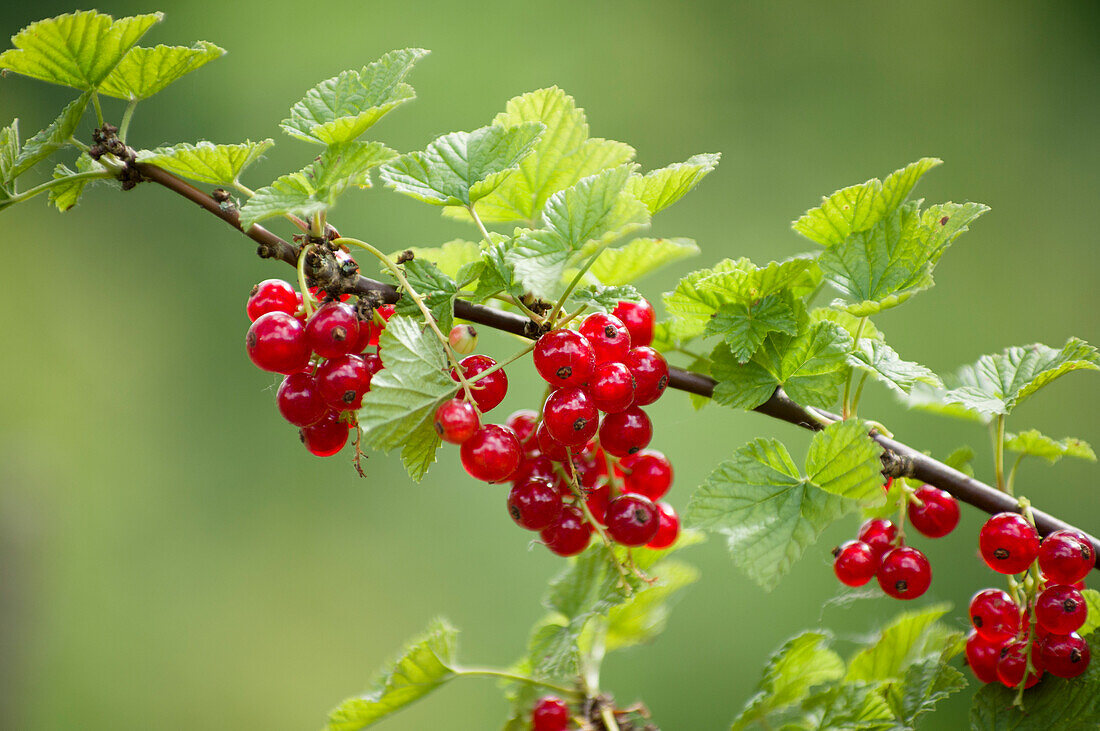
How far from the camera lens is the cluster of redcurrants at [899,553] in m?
0.70

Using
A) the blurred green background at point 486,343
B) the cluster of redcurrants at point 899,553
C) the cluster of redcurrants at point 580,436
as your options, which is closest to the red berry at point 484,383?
the cluster of redcurrants at point 580,436

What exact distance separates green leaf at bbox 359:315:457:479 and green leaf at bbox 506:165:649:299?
8cm

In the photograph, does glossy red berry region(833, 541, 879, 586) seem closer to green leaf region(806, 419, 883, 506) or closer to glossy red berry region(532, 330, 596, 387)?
green leaf region(806, 419, 883, 506)

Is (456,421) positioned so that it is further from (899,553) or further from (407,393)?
(899,553)

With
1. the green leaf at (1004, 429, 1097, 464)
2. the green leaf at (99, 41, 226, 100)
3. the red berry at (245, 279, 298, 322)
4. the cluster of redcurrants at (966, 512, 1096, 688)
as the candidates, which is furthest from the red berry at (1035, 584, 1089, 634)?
the green leaf at (99, 41, 226, 100)

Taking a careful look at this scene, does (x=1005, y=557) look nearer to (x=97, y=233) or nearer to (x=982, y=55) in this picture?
(x=982, y=55)

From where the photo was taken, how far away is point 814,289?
71cm

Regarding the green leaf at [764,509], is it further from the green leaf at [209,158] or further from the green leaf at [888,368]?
the green leaf at [209,158]

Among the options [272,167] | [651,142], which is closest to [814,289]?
[651,142]

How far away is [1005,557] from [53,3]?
3429 mm

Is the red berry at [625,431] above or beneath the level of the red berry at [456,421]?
beneath

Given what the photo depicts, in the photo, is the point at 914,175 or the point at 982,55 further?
the point at 982,55

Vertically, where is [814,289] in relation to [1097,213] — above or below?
above

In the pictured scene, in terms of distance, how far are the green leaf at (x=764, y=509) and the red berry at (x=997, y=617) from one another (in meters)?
0.20
